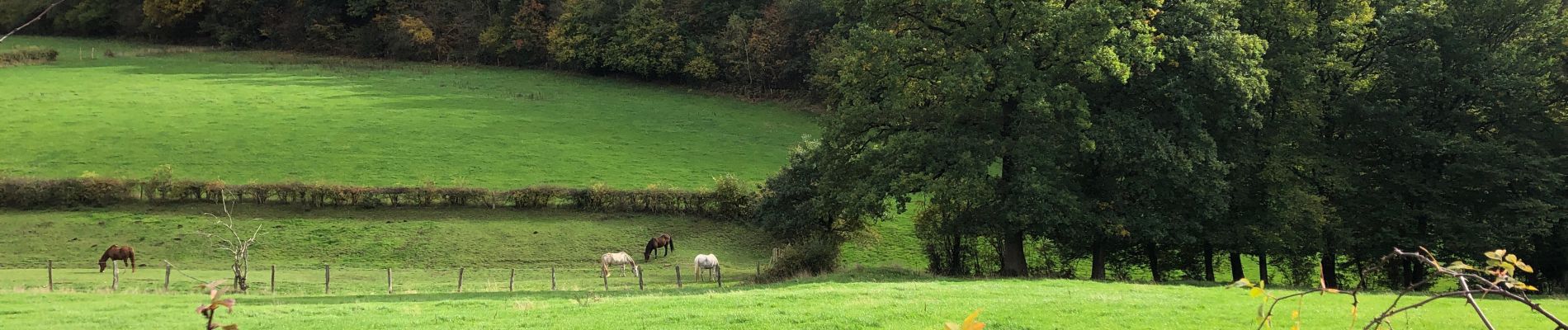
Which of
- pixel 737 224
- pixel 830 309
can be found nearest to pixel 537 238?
pixel 737 224

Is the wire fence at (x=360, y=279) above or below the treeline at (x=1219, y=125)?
below

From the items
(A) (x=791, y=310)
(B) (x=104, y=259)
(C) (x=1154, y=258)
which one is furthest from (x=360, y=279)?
(C) (x=1154, y=258)

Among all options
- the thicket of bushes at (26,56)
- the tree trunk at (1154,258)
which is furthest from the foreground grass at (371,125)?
the tree trunk at (1154,258)

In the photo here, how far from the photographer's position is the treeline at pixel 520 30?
237 ft

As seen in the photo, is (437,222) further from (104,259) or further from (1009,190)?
(1009,190)

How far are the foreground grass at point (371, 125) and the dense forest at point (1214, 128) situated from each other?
71.0 feet

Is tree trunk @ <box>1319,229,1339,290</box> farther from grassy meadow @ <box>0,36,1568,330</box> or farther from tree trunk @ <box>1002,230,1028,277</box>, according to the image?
tree trunk @ <box>1002,230,1028,277</box>

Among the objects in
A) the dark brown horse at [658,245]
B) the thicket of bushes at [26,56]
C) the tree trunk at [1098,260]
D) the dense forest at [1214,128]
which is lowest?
the dark brown horse at [658,245]

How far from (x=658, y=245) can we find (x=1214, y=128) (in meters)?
20.4

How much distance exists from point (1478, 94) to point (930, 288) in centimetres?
1913

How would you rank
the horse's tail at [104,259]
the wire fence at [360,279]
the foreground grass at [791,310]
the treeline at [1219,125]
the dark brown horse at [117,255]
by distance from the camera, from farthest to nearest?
the dark brown horse at [117,255]
the horse's tail at [104,259]
the wire fence at [360,279]
the treeline at [1219,125]
the foreground grass at [791,310]

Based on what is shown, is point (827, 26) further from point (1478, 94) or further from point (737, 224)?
point (1478, 94)

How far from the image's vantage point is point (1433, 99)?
96.7 ft

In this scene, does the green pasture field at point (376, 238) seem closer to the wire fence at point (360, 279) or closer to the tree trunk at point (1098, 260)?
the wire fence at point (360, 279)
